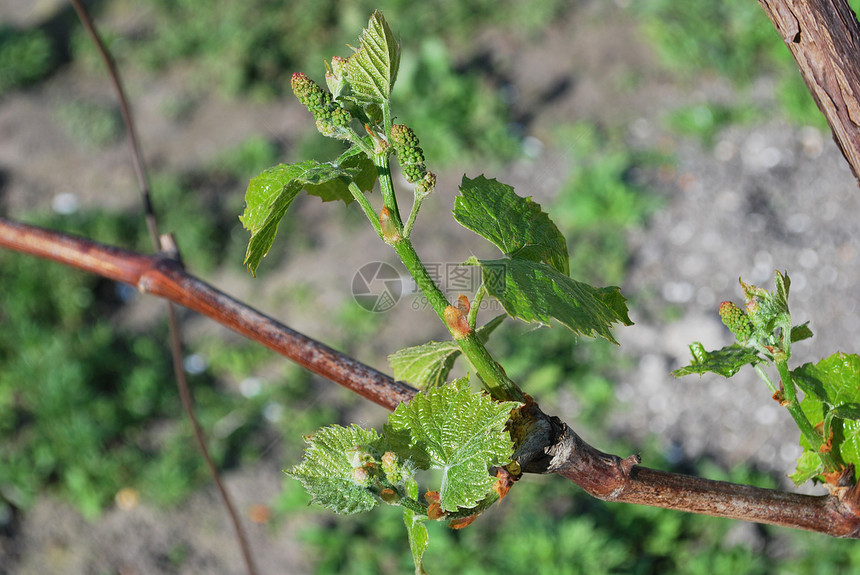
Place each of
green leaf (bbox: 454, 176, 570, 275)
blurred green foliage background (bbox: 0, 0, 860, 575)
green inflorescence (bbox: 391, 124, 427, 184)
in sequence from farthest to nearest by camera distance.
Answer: blurred green foliage background (bbox: 0, 0, 860, 575) → green leaf (bbox: 454, 176, 570, 275) → green inflorescence (bbox: 391, 124, 427, 184)

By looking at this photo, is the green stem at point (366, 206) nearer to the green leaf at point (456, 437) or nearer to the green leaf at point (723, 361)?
the green leaf at point (456, 437)

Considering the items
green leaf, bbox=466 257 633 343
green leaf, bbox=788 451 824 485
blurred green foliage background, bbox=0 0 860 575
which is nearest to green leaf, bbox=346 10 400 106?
green leaf, bbox=466 257 633 343

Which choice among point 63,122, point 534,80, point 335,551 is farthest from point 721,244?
point 63,122

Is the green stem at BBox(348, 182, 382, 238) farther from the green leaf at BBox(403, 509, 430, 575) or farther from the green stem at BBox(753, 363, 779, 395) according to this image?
the green stem at BBox(753, 363, 779, 395)

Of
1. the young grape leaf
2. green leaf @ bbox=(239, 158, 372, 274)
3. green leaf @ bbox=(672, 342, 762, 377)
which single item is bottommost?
the young grape leaf

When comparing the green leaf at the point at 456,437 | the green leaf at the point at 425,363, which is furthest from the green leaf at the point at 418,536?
the green leaf at the point at 425,363
